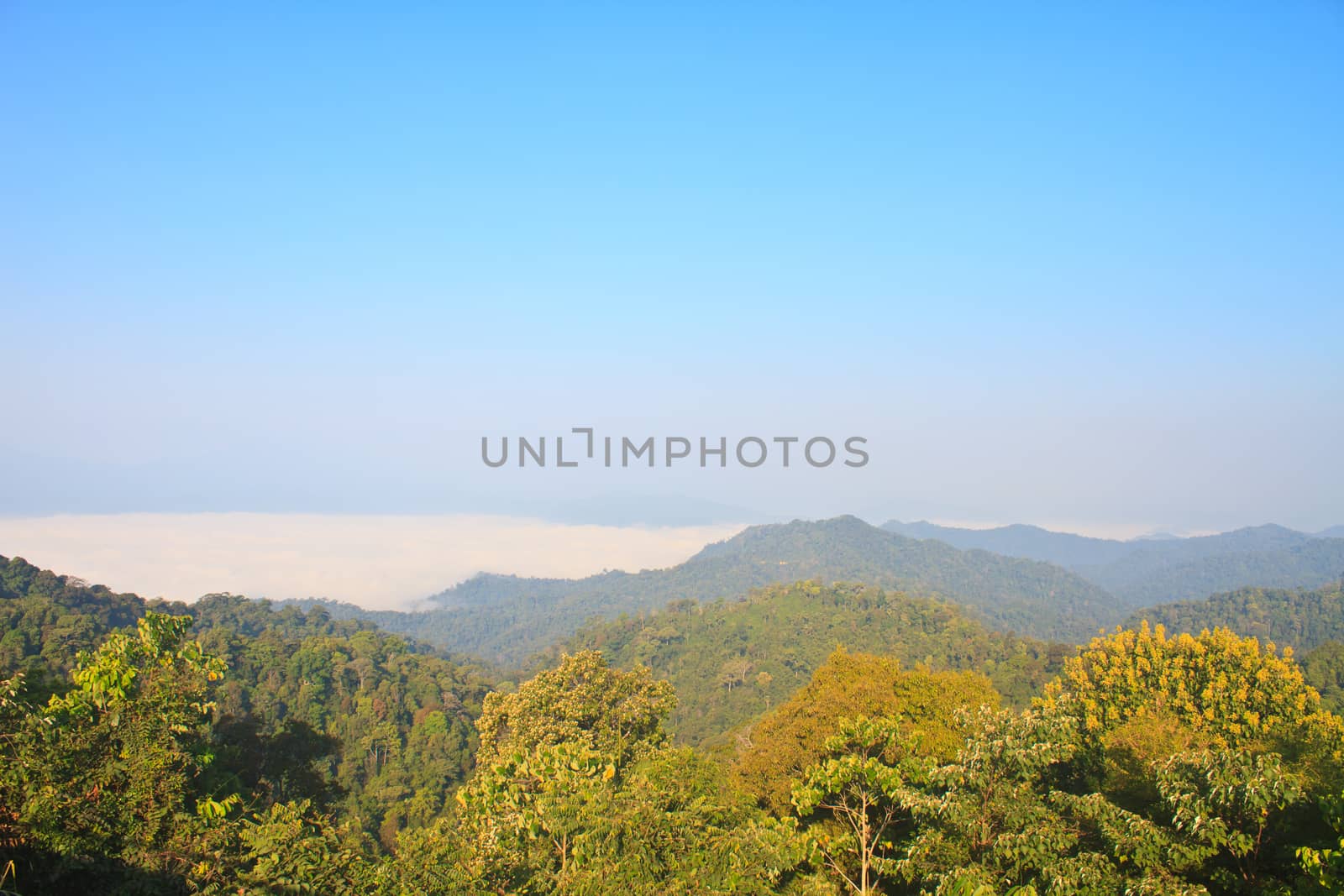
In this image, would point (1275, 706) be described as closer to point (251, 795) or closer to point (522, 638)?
point (251, 795)

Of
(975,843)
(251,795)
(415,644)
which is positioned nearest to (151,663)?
(251,795)

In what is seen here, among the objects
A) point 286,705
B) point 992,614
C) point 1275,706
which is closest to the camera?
point 1275,706

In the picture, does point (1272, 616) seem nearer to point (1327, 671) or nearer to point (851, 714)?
point (1327, 671)

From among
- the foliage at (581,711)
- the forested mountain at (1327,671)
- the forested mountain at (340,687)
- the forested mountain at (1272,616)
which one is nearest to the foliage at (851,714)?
the foliage at (581,711)

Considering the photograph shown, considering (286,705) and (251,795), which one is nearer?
(251,795)

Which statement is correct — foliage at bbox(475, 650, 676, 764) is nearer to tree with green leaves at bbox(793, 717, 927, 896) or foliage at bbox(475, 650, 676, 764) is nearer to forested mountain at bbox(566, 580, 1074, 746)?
tree with green leaves at bbox(793, 717, 927, 896)

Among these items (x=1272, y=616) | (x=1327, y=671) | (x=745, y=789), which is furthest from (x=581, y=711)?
(x=1272, y=616)
